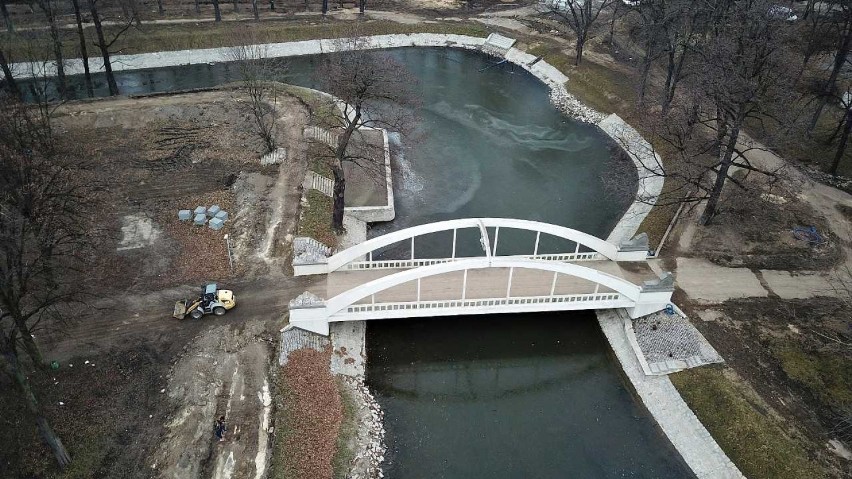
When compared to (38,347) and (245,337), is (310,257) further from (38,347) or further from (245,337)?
(38,347)

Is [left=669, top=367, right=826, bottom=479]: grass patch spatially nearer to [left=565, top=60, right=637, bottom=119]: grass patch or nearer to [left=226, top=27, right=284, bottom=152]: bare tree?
[left=565, top=60, right=637, bottom=119]: grass patch

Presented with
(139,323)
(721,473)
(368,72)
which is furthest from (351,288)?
(721,473)

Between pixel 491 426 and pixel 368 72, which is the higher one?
Result: pixel 368 72

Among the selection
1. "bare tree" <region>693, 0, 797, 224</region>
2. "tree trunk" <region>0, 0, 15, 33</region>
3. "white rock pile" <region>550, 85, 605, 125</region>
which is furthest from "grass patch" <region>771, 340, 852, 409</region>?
"tree trunk" <region>0, 0, 15, 33</region>

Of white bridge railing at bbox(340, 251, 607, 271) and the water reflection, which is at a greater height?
white bridge railing at bbox(340, 251, 607, 271)

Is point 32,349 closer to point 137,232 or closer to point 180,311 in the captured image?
point 180,311

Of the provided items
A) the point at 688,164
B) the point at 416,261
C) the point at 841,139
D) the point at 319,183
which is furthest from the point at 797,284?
the point at 319,183

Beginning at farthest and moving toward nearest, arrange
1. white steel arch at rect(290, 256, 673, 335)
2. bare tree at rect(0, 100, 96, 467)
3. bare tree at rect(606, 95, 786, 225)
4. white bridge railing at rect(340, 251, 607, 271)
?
1. bare tree at rect(606, 95, 786, 225)
2. white bridge railing at rect(340, 251, 607, 271)
3. white steel arch at rect(290, 256, 673, 335)
4. bare tree at rect(0, 100, 96, 467)
